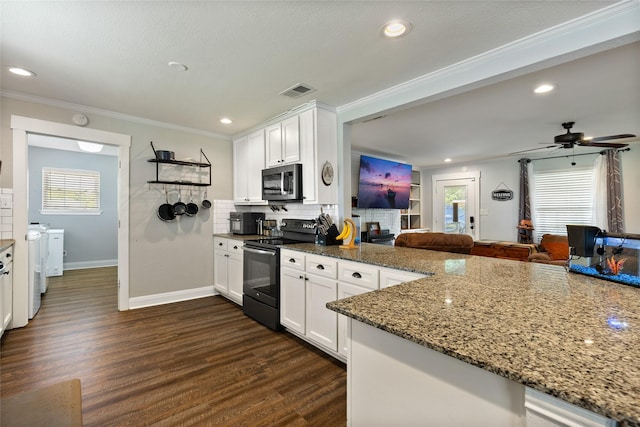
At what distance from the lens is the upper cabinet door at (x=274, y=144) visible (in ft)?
11.5

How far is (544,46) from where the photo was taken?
1852 mm

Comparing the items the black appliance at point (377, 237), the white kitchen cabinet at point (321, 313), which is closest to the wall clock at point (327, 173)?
the white kitchen cabinet at point (321, 313)

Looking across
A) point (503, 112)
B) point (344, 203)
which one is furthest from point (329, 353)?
point (503, 112)

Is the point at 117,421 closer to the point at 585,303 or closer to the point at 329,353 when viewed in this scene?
the point at 329,353

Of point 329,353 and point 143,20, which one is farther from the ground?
point 143,20

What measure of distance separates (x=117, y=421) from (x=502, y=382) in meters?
2.06

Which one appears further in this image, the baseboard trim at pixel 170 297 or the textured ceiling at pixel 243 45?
the baseboard trim at pixel 170 297

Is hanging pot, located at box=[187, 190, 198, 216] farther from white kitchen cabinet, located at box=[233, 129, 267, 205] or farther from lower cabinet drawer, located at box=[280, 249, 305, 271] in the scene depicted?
lower cabinet drawer, located at box=[280, 249, 305, 271]

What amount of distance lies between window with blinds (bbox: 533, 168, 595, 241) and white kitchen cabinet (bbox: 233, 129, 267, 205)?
5.34 m

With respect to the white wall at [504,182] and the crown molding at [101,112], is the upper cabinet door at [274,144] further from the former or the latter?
the white wall at [504,182]

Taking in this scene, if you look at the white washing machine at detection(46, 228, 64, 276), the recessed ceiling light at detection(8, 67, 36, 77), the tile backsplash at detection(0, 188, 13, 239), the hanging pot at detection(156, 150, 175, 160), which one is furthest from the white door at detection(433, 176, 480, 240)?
the white washing machine at detection(46, 228, 64, 276)

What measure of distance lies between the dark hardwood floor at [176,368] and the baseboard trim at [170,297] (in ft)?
0.50

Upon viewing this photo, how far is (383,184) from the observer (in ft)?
19.3

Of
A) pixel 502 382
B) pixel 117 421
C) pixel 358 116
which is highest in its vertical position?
pixel 358 116
